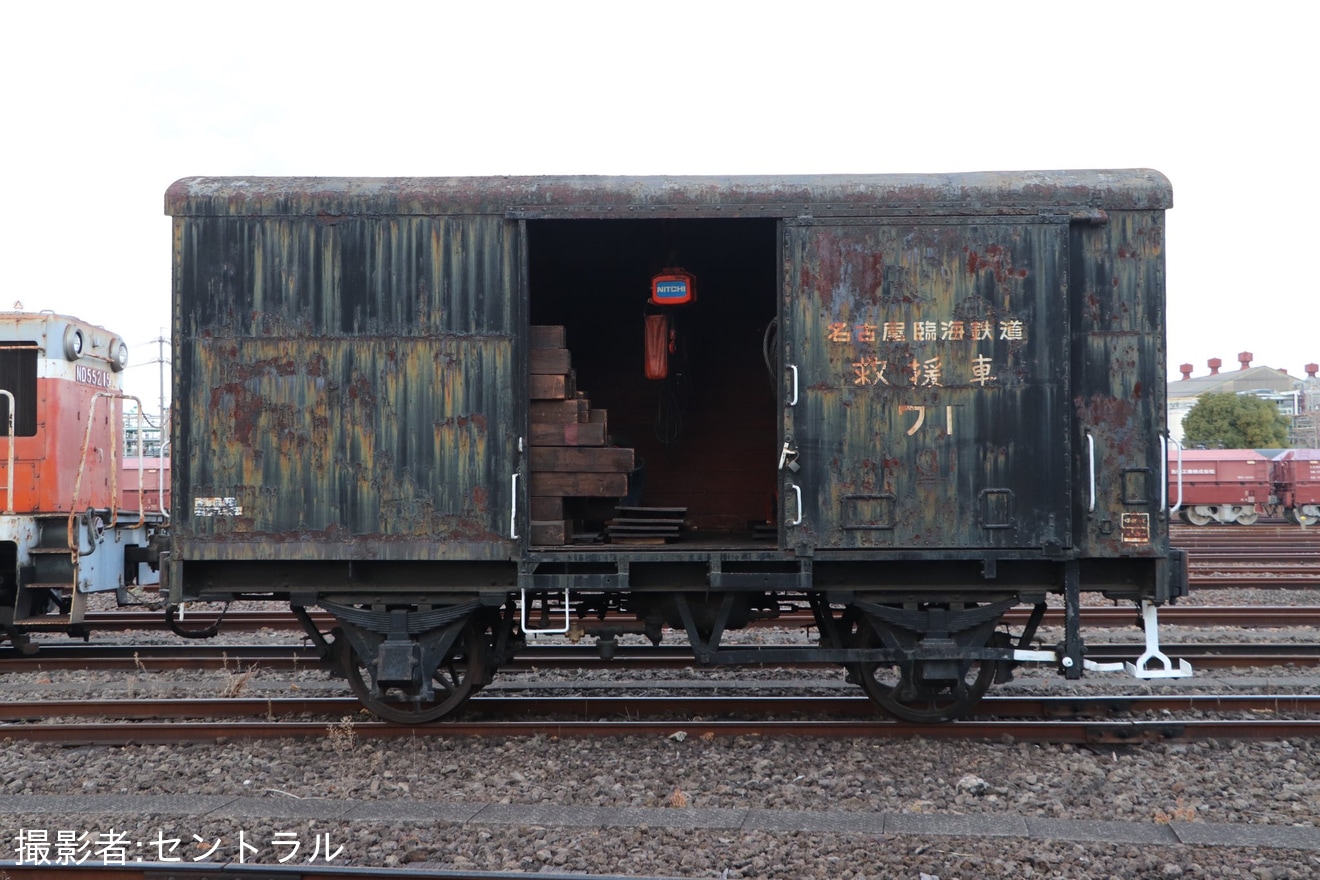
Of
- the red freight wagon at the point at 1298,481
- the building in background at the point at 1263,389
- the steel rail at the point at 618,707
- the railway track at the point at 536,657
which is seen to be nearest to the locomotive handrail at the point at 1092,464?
the steel rail at the point at 618,707

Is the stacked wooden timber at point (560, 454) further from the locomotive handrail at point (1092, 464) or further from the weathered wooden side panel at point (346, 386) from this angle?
the locomotive handrail at point (1092, 464)

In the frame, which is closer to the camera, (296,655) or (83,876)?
(83,876)

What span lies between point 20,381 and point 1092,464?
9.52 meters

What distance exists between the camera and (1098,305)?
20.3 ft

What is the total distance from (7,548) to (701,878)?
7.56 m

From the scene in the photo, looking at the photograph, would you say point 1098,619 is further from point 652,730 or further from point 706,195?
point 706,195

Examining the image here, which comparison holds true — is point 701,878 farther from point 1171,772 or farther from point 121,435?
point 121,435

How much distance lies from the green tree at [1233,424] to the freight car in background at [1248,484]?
18967 millimetres

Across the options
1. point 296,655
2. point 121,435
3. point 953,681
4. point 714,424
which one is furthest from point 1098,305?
point 121,435

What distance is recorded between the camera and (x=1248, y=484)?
101 ft

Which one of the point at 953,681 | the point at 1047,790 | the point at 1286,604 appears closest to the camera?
the point at 1047,790

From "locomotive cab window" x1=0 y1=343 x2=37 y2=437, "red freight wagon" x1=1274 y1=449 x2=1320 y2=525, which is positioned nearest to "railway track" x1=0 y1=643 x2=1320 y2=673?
"locomotive cab window" x1=0 y1=343 x2=37 y2=437

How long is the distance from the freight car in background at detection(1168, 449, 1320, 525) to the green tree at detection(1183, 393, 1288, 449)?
18967 millimetres

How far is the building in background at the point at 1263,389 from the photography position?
70312mm
